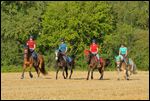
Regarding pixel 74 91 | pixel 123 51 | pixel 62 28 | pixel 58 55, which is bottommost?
pixel 74 91

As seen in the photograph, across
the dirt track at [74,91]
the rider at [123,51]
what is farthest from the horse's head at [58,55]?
the dirt track at [74,91]

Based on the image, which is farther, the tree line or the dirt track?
the tree line

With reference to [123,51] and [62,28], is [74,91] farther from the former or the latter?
[62,28]

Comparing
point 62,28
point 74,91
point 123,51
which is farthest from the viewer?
point 62,28

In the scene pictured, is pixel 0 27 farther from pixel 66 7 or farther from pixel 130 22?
pixel 130 22

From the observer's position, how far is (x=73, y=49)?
79.4 meters

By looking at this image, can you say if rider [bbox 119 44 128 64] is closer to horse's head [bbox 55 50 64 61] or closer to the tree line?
horse's head [bbox 55 50 64 61]

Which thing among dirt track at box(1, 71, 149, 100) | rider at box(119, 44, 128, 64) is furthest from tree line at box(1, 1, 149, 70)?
dirt track at box(1, 71, 149, 100)

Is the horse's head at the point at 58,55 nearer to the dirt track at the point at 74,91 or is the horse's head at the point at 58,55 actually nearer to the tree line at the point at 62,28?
the dirt track at the point at 74,91

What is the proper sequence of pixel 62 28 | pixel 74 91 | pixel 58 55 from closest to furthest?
pixel 74 91 → pixel 58 55 → pixel 62 28

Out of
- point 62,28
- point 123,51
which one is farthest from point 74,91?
point 62,28

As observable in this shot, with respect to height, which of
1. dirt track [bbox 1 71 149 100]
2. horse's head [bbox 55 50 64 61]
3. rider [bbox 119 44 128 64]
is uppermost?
rider [bbox 119 44 128 64]

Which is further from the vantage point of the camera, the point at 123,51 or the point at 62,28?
the point at 62,28

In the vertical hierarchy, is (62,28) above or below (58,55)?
above
